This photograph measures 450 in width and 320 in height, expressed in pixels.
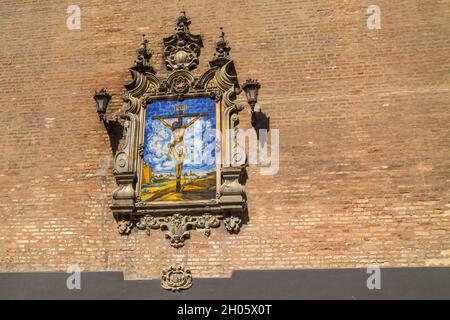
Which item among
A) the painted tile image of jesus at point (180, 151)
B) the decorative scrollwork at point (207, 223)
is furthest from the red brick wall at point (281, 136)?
the painted tile image of jesus at point (180, 151)

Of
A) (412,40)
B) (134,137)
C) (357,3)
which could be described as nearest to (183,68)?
(134,137)

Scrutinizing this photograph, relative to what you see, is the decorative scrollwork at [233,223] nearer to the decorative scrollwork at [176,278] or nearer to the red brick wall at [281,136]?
the red brick wall at [281,136]

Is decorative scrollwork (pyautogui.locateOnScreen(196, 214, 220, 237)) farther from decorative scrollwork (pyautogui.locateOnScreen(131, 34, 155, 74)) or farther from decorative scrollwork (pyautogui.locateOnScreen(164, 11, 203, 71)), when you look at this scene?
decorative scrollwork (pyautogui.locateOnScreen(131, 34, 155, 74))

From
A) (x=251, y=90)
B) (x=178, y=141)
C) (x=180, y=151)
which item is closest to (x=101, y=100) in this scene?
(x=178, y=141)

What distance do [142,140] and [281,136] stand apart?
7.69 feet

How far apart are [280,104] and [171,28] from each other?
8.62 ft

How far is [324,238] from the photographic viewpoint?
8133 mm

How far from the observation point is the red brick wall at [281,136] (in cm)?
816

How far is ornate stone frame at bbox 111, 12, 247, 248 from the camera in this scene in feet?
27.7

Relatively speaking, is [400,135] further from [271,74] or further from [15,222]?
[15,222]

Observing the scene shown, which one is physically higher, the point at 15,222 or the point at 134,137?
the point at 134,137

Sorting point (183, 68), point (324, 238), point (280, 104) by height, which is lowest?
point (324, 238)

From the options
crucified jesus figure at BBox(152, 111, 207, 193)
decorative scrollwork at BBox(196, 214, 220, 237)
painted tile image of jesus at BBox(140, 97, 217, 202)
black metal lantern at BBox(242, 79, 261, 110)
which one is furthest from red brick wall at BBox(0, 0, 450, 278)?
crucified jesus figure at BBox(152, 111, 207, 193)

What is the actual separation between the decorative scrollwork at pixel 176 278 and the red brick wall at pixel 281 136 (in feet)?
0.53
